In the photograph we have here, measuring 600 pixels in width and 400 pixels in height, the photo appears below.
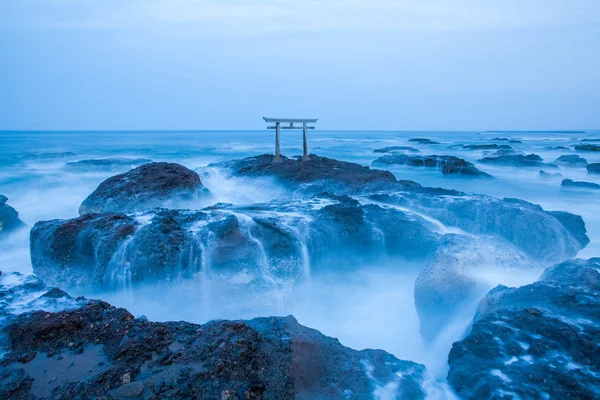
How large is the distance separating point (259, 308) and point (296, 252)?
1.35 metres

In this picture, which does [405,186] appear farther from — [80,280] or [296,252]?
[80,280]

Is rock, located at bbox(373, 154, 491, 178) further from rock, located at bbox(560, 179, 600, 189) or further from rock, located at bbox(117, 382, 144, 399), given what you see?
rock, located at bbox(117, 382, 144, 399)

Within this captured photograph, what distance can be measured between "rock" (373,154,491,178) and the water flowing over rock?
1400 cm

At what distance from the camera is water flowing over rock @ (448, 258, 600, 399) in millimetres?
3221

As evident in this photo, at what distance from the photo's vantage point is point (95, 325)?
370 cm

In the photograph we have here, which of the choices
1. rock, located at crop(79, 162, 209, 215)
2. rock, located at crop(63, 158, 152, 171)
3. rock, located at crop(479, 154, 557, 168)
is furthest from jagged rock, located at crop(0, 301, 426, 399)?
rock, located at crop(479, 154, 557, 168)

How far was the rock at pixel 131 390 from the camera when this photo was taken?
9.23ft

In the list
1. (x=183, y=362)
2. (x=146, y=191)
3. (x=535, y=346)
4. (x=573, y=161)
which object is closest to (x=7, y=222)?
(x=146, y=191)

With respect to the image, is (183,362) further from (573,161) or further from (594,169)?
(573,161)

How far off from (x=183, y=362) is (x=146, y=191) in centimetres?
740

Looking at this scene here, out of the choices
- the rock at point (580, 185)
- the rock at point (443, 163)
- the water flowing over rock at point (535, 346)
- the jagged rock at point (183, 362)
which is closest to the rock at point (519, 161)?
the rock at point (443, 163)

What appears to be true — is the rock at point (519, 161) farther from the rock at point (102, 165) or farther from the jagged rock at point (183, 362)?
the jagged rock at point (183, 362)

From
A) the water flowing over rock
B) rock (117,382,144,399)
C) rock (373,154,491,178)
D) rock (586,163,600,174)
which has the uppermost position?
rock (373,154,491,178)

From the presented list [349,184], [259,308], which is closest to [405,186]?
[349,184]
